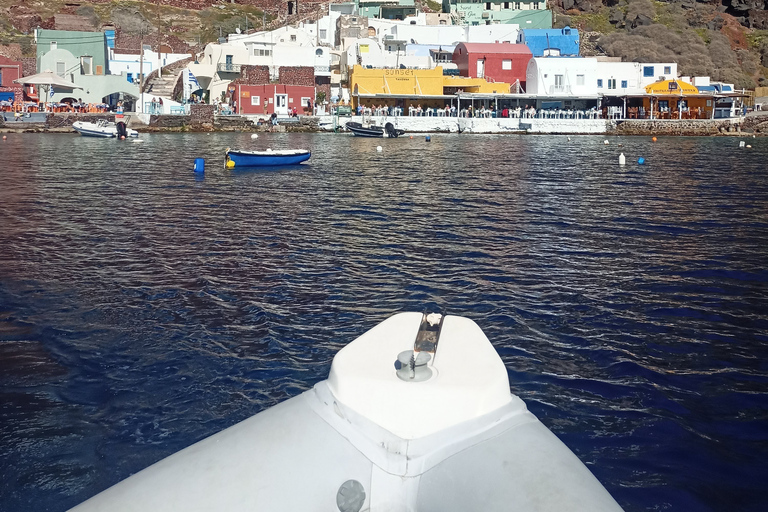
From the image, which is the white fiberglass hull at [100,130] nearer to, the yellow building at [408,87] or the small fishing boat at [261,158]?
the yellow building at [408,87]

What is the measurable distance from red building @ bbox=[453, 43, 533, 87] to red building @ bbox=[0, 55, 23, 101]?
37.6m

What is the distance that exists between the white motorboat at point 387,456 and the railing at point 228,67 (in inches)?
2514

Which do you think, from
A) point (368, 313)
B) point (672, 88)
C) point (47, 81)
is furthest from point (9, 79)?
point (368, 313)

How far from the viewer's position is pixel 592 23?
287ft

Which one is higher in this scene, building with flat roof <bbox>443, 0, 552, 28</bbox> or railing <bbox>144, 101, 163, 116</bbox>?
building with flat roof <bbox>443, 0, 552, 28</bbox>

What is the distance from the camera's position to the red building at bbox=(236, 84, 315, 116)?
59.8 m

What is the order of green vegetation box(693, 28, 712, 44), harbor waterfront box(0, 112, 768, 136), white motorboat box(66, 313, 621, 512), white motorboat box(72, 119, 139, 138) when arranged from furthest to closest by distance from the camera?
green vegetation box(693, 28, 712, 44) < harbor waterfront box(0, 112, 768, 136) < white motorboat box(72, 119, 139, 138) < white motorboat box(66, 313, 621, 512)

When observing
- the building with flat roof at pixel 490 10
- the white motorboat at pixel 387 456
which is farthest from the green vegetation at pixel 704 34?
the white motorboat at pixel 387 456

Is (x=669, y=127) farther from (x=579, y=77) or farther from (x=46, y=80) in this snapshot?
(x=46, y=80)

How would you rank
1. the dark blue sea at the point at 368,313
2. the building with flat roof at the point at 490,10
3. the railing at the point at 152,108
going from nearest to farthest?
the dark blue sea at the point at 368,313
the railing at the point at 152,108
the building with flat roof at the point at 490,10

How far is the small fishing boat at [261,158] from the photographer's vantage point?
2711cm

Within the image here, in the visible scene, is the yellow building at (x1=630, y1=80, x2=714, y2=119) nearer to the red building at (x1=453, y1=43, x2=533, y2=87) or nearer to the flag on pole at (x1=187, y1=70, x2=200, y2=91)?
the red building at (x1=453, y1=43, x2=533, y2=87)

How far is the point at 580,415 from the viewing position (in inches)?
238

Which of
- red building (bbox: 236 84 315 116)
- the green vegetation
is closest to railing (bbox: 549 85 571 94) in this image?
red building (bbox: 236 84 315 116)
